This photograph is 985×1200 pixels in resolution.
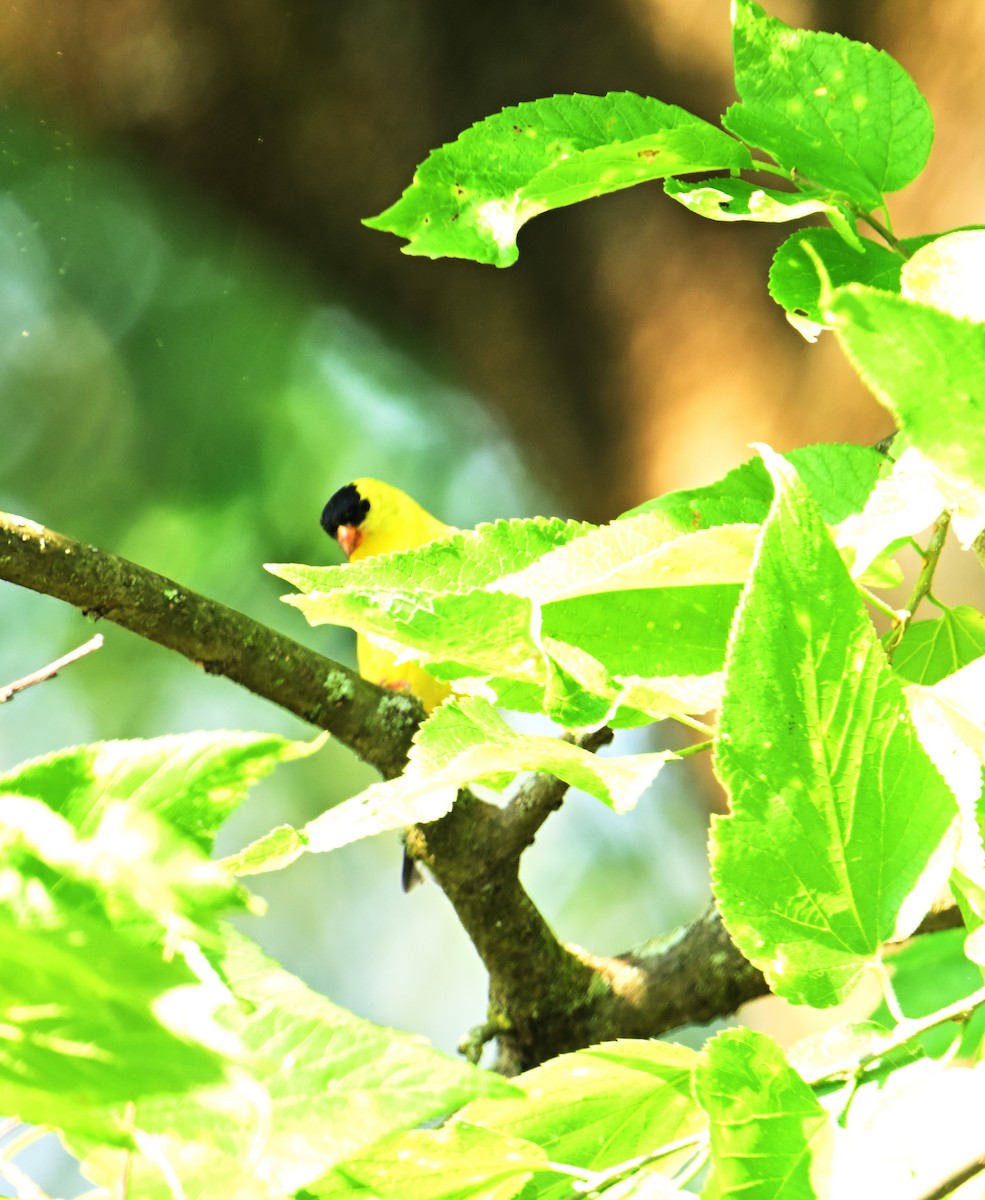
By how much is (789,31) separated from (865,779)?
127 mm

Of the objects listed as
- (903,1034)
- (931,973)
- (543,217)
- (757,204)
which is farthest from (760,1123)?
(543,217)

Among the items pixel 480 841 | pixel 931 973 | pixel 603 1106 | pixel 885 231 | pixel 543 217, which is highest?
pixel 543 217

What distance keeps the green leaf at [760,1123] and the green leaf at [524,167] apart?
0.13 meters

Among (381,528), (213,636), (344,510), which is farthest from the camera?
(381,528)

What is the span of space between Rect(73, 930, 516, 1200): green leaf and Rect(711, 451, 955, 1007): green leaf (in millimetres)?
43

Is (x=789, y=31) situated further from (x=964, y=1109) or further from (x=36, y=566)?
(x=36, y=566)

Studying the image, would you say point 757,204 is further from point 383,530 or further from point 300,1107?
point 383,530

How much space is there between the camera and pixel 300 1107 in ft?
0.35

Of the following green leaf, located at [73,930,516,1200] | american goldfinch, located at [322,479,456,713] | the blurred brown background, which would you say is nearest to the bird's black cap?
american goldfinch, located at [322,479,456,713]

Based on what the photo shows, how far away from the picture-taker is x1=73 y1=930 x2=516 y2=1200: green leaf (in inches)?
4.0

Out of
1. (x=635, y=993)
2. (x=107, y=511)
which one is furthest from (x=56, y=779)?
(x=107, y=511)

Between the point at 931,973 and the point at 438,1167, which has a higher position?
the point at 438,1167

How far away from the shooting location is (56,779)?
11 centimetres

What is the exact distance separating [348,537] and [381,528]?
6cm
